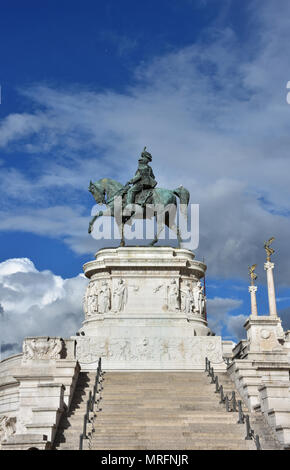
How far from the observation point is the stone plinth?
2950cm

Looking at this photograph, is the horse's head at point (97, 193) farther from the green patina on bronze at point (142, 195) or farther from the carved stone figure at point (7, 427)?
the carved stone figure at point (7, 427)

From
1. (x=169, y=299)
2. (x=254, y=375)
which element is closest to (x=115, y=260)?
(x=169, y=299)

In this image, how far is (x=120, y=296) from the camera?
1276 inches

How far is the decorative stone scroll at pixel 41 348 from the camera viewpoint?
2731cm

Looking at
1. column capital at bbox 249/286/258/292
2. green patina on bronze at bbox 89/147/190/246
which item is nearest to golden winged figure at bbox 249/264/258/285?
column capital at bbox 249/286/258/292

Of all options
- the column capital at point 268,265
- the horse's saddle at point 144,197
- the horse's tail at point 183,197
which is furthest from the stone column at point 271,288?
the horse's saddle at point 144,197

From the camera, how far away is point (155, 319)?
103ft

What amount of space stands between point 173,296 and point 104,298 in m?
3.74

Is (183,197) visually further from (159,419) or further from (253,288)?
(253,288)

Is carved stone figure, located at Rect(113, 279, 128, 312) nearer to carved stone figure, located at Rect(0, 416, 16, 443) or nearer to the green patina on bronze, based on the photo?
the green patina on bronze

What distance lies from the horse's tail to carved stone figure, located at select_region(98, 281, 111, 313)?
6905 mm
